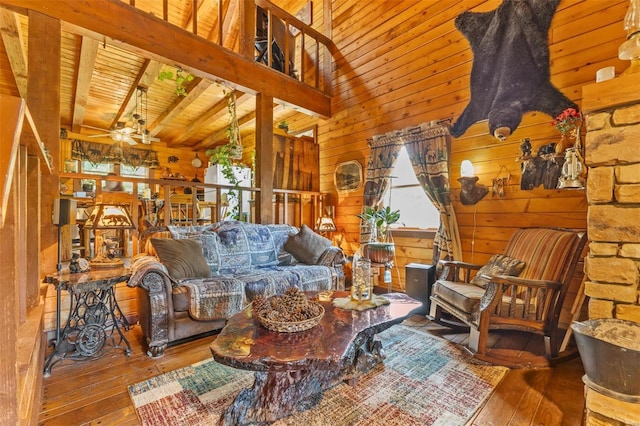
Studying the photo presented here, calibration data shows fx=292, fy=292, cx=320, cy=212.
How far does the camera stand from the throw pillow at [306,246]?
3.60m

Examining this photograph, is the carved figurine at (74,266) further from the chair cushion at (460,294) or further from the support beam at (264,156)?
the chair cushion at (460,294)

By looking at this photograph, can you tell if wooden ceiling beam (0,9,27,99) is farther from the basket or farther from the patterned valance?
the basket

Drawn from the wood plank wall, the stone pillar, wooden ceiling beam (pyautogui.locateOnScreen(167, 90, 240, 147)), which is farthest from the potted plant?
wooden ceiling beam (pyautogui.locateOnScreen(167, 90, 240, 147))

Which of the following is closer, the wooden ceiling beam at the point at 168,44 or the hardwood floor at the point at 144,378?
the hardwood floor at the point at 144,378

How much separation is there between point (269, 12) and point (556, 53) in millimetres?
3525

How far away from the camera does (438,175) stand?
3.50 meters

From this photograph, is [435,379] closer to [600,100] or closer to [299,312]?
[299,312]

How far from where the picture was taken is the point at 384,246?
358 centimetres

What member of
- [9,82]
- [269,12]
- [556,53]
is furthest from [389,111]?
[9,82]

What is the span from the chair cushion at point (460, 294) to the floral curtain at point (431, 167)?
2.03 feet

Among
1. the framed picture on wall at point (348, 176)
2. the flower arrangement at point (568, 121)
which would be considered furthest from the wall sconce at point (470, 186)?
the framed picture on wall at point (348, 176)

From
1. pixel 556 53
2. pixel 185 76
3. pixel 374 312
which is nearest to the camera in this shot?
pixel 374 312

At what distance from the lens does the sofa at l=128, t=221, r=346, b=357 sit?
2303 millimetres

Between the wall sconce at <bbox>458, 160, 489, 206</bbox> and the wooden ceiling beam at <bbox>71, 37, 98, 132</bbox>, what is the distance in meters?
4.23
